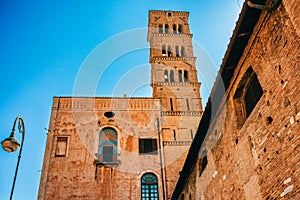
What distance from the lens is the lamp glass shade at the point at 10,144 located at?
7258 mm

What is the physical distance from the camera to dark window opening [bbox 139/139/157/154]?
18.6 meters

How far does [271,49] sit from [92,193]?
13719 mm

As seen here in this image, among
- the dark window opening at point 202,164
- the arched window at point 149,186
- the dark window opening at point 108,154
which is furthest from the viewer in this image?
the dark window opening at point 108,154

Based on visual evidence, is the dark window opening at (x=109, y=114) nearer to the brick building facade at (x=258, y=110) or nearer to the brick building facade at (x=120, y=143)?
the brick building facade at (x=120, y=143)

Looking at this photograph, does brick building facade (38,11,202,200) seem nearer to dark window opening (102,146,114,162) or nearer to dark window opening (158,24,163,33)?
dark window opening (102,146,114,162)

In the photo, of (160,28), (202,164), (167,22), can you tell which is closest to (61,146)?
(202,164)

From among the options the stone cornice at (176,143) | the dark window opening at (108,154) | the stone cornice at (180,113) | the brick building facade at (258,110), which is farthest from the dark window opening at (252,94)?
the stone cornice at (180,113)

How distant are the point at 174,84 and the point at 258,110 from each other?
16.3 m

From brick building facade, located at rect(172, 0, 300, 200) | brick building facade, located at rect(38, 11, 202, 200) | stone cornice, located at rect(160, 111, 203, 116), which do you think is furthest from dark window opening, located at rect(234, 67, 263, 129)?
stone cornice, located at rect(160, 111, 203, 116)

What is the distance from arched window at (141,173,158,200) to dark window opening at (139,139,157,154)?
4.83ft

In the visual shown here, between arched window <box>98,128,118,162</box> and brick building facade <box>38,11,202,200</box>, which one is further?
arched window <box>98,128,118,162</box>

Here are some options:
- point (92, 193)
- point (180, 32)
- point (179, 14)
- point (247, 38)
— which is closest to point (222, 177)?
point (247, 38)

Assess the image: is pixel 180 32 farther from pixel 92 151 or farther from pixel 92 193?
pixel 92 193

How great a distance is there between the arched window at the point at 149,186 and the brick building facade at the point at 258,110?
799cm
